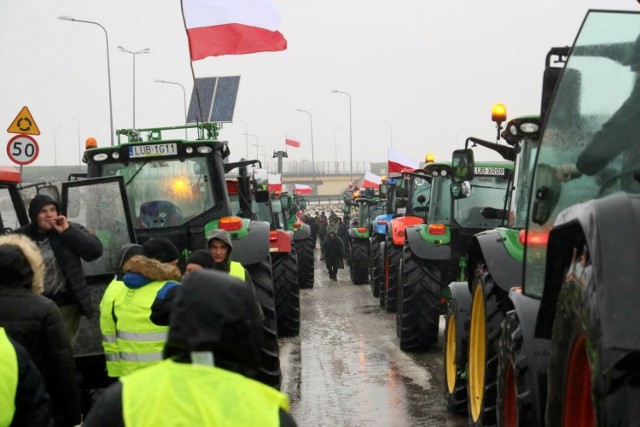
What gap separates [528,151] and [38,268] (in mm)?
3792

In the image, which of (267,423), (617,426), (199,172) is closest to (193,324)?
(267,423)

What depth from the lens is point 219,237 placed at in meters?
7.13

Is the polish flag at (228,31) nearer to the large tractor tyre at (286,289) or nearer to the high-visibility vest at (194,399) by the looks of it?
the large tractor tyre at (286,289)

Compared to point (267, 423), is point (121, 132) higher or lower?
higher

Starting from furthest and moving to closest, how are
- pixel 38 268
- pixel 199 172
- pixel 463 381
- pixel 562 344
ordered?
1. pixel 199 172
2. pixel 463 381
3. pixel 38 268
4. pixel 562 344

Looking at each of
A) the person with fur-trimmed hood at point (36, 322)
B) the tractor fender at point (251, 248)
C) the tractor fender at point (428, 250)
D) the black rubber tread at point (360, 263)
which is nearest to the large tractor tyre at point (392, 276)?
the tractor fender at point (428, 250)

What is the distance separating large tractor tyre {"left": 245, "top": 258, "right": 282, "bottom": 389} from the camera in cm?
841

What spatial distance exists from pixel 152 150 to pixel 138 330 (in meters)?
4.66

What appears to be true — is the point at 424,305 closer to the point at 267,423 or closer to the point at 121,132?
the point at 121,132

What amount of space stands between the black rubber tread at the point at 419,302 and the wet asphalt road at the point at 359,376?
0.23m

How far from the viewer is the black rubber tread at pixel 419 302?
39.2 ft

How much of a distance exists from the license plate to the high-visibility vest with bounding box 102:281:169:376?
441 cm

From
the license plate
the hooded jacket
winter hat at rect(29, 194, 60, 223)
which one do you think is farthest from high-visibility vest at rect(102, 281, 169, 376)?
the license plate

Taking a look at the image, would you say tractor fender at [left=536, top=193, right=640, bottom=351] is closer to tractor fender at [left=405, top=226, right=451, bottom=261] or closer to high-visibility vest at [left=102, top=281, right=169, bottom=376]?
high-visibility vest at [left=102, top=281, right=169, bottom=376]
